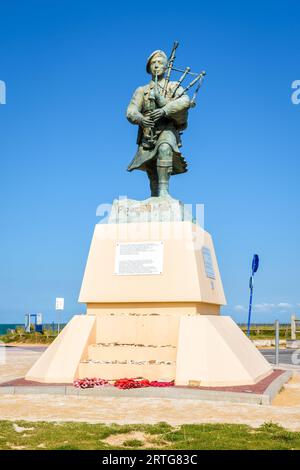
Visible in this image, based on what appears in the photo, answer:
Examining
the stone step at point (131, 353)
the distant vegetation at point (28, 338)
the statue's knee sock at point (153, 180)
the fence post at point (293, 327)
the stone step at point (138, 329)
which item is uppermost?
the statue's knee sock at point (153, 180)

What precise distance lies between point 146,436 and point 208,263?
19.8 ft

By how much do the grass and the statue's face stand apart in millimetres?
7849

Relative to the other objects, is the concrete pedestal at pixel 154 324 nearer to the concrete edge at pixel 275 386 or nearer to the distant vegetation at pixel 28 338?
the concrete edge at pixel 275 386

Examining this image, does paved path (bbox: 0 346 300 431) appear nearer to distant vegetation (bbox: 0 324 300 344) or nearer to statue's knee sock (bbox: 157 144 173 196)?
statue's knee sock (bbox: 157 144 173 196)

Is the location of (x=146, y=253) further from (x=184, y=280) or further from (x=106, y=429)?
(x=106, y=429)

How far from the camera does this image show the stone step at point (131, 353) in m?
9.82

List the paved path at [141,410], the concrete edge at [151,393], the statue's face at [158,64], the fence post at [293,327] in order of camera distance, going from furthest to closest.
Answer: the fence post at [293,327] → the statue's face at [158,64] → the concrete edge at [151,393] → the paved path at [141,410]

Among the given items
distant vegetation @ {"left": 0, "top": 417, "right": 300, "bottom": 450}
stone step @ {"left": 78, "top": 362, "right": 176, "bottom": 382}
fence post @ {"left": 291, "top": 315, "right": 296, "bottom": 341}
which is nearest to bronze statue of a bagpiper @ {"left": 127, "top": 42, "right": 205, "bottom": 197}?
stone step @ {"left": 78, "top": 362, "right": 176, "bottom": 382}

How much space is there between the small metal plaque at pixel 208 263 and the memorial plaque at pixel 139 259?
40.9 inches

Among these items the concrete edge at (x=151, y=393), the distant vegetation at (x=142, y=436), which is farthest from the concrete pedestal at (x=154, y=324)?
the distant vegetation at (x=142, y=436)

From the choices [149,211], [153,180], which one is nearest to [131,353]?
[149,211]

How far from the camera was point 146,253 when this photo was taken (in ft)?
35.2
